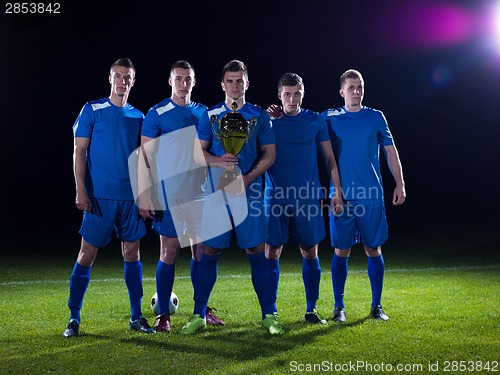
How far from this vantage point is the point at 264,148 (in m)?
3.82

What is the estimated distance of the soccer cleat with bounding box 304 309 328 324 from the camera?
13.4 feet

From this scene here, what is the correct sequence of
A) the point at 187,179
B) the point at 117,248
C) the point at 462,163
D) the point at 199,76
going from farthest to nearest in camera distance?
the point at 462,163
the point at 199,76
the point at 117,248
the point at 187,179

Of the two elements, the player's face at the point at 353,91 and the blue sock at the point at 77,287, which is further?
the player's face at the point at 353,91

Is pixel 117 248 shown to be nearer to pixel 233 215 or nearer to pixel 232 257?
pixel 232 257

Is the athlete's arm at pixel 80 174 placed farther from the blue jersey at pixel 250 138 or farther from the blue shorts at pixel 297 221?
Result: the blue shorts at pixel 297 221

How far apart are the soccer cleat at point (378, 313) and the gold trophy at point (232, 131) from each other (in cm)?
130

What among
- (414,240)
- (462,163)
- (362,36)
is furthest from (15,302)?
(462,163)

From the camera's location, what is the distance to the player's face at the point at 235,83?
374cm

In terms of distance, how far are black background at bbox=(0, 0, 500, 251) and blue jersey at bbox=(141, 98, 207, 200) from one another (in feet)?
22.4

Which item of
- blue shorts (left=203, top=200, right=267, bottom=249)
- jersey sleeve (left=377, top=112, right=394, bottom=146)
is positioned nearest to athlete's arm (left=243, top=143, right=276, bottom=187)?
blue shorts (left=203, top=200, right=267, bottom=249)

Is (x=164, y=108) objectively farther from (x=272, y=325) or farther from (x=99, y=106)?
(x=272, y=325)

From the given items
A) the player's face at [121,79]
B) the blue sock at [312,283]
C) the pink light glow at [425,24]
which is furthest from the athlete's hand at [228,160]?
the pink light glow at [425,24]

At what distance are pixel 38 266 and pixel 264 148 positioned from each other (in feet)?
13.1

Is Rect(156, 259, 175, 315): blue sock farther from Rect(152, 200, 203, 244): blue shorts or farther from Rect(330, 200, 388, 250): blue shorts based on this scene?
Rect(330, 200, 388, 250): blue shorts
